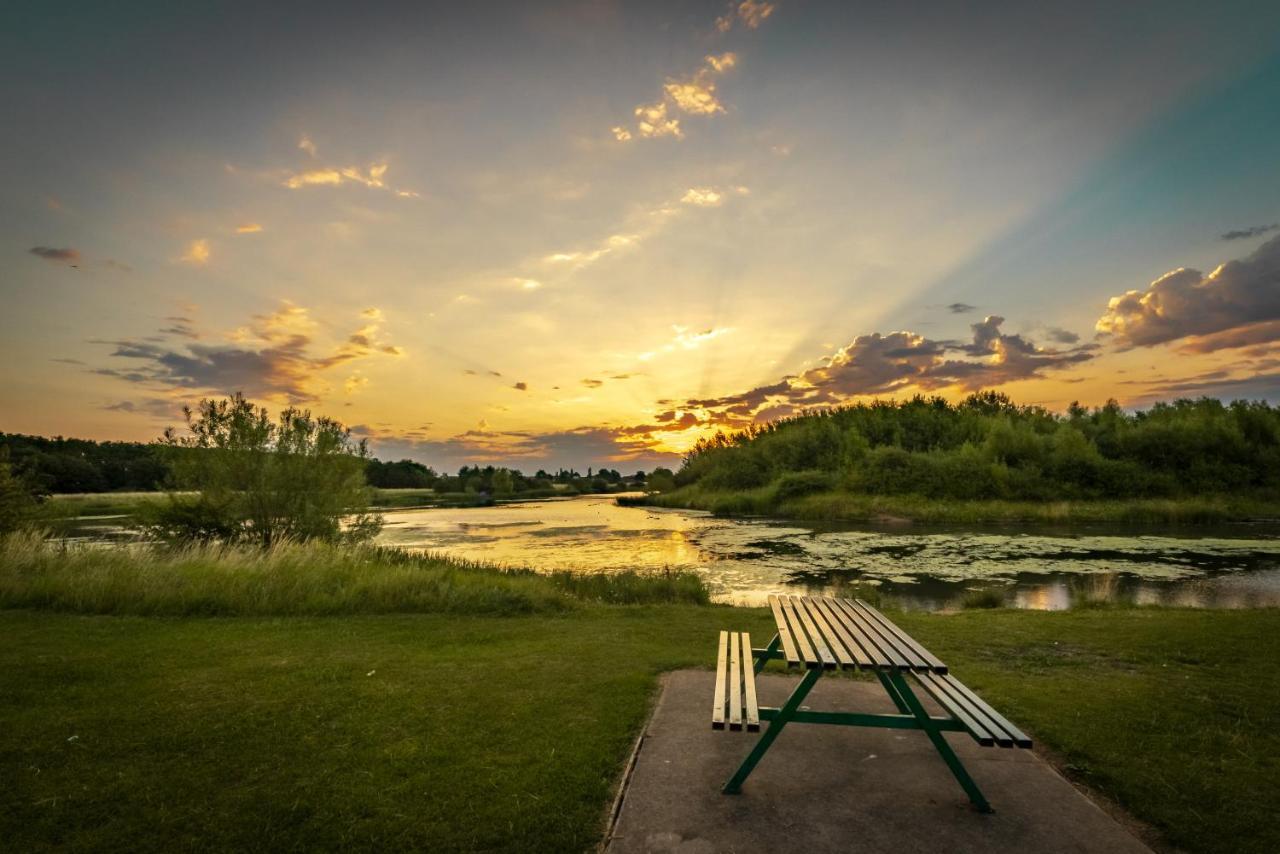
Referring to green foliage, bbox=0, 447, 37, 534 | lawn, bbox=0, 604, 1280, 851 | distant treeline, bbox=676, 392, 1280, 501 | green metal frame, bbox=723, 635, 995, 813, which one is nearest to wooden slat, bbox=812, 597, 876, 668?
green metal frame, bbox=723, 635, 995, 813

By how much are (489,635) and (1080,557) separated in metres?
23.6

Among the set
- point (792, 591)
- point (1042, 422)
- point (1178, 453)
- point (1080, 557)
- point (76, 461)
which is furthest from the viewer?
point (1042, 422)

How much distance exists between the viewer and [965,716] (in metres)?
3.78

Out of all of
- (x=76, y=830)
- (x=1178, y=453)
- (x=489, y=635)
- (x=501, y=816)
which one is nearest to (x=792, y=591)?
(x=489, y=635)

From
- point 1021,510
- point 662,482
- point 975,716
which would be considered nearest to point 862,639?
point 975,716

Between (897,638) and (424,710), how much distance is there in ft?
14.1

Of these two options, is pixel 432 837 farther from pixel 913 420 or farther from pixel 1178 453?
pixel 913 420

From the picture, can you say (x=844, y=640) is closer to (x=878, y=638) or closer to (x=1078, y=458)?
(x=878, y=638)

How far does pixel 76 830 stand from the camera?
3672 millimetres

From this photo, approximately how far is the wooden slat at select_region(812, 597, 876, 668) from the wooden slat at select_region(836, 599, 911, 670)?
0.13 metres

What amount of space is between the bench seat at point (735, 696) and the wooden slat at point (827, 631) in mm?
618

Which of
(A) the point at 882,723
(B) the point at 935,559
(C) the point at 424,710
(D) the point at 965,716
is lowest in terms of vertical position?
(B) the point at 935,559

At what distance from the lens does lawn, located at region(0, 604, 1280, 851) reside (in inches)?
149

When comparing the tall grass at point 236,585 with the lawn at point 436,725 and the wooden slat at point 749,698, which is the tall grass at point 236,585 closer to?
the lawn at point 436,725
